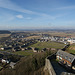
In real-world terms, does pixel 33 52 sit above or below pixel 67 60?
below

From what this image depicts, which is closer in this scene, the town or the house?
the house

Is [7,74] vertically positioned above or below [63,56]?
below

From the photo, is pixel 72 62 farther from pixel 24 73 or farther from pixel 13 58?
pixel 13 58

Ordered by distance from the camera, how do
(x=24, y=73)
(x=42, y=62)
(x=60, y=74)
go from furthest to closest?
(x=42, y=62), (x=24, y=73), (x=60, y=74)

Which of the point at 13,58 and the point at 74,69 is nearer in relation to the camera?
the point at 74,69

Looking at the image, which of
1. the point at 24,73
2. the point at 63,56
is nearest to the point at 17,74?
the point at 24,73

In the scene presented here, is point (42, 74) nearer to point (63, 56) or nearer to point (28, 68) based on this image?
point (28, 68)

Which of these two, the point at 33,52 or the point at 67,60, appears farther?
the point at 33,52

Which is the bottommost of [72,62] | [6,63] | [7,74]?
[6,63]

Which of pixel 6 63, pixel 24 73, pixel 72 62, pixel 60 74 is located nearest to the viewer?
pixel 60 74

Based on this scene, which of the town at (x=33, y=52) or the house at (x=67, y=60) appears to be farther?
the town at (x=33, y=52)
